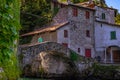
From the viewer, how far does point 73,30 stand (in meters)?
40.8

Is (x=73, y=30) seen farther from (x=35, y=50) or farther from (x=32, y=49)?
(x=32, y=49)

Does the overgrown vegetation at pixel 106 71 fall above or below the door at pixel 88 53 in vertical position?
below

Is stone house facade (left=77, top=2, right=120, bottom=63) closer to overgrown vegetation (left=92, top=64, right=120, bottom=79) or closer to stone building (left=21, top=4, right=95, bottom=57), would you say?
stone building (left=21, top=4, right=95, bottom=57)

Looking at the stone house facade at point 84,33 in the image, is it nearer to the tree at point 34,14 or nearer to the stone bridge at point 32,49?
the tree at point 34,14

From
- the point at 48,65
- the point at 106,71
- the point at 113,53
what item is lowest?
the point at 106,71

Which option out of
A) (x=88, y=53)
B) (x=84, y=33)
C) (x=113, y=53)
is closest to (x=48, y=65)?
(x=84, y=33)

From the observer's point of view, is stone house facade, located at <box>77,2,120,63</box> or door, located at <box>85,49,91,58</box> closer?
stone house facade, located at <box>77,2,120,63</box>

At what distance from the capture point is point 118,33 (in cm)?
4203

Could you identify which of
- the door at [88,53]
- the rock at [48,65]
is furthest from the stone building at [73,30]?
the rock at [48,65]

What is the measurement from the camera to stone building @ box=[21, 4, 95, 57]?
3953 cm

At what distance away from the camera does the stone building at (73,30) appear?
130ft

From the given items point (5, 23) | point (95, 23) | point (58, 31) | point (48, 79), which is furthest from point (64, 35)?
point (5, 23)

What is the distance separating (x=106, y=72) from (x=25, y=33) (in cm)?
1332

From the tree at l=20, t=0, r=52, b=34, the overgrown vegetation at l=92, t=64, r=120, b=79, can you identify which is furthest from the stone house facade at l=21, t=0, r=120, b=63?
the overgrown vegetation at l=92, t=64, r=120, b=79
